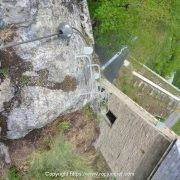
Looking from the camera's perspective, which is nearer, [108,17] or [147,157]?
[147,157]

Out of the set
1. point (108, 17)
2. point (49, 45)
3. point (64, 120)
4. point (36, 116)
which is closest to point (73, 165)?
point (64, 120)

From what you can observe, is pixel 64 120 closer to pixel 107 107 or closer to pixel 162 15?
pixel 107 107

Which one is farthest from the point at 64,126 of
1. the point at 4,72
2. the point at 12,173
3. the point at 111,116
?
the point at 111,116

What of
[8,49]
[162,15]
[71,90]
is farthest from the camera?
[162,15]

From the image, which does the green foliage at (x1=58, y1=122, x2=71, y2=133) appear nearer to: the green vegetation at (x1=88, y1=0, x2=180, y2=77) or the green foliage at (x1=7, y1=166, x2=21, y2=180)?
the green foliage at (x1=7, y1=166, x2=21, y2=180)

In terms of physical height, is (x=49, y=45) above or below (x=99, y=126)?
→ above

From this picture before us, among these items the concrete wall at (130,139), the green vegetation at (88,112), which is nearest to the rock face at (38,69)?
the green vegetation at (88,112)
